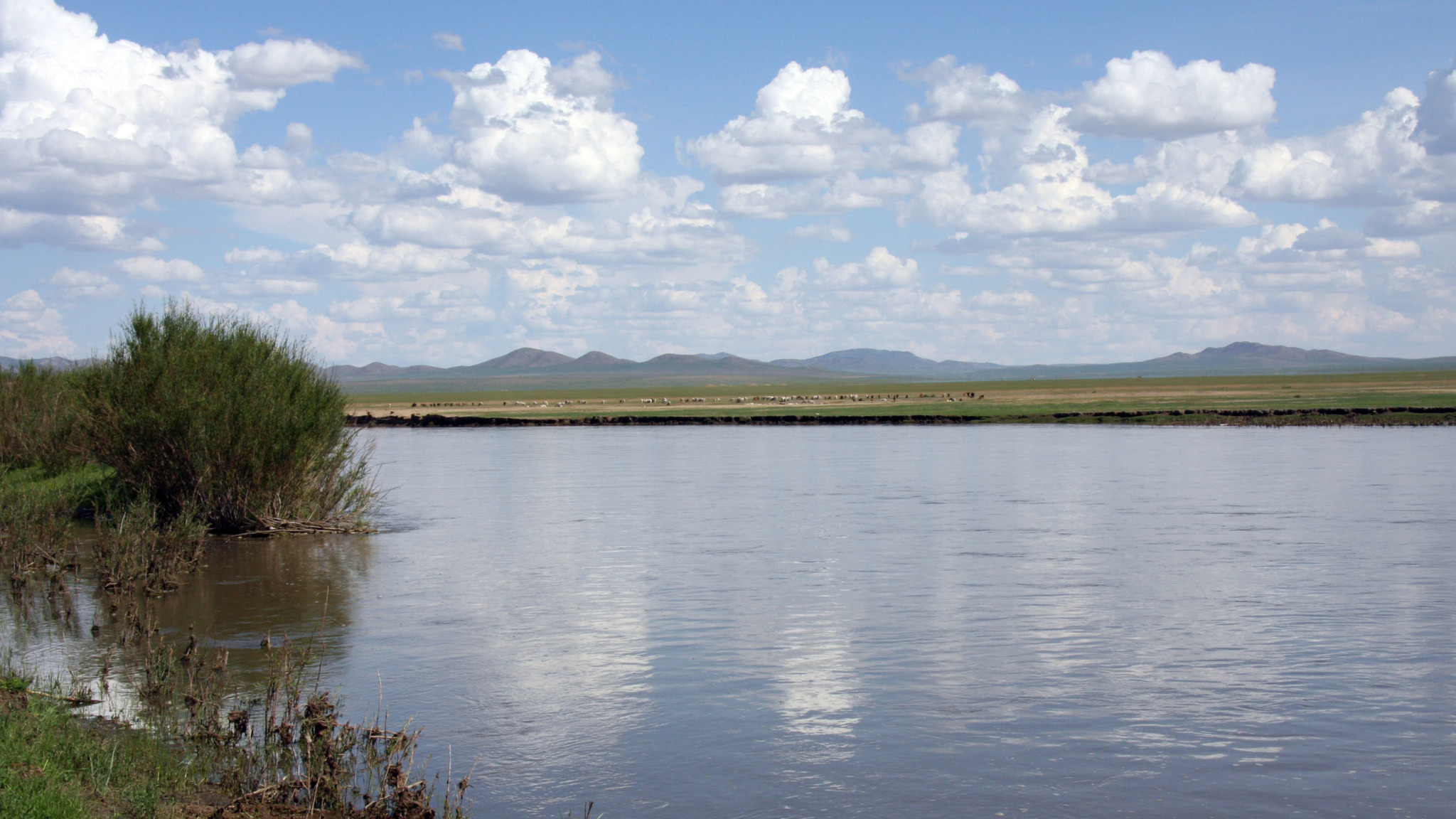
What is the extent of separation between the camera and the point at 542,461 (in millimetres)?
46469

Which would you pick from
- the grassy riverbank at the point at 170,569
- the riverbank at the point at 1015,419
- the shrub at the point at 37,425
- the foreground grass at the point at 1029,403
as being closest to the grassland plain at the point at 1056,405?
the foreground grass at the point at 1029,403

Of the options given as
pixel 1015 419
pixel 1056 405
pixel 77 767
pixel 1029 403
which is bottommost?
pixel 77 767

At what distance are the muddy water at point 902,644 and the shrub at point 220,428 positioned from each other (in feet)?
4.90

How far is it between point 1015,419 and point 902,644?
61.5 m

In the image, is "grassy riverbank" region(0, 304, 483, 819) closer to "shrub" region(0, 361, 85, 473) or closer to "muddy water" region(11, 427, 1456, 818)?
"shrub" region(0, 361, 85, 473)

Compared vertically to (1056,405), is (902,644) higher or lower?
lower

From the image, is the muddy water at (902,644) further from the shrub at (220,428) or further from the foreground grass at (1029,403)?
the foreground grass at (1029,403)

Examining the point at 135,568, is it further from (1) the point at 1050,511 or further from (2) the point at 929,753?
(1) the point at 1050,511

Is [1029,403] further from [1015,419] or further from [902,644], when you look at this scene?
[902,644]

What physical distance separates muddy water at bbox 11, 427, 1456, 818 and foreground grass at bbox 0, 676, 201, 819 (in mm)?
2114

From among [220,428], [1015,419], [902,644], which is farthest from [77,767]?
[1015,419]

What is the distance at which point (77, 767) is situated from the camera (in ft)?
27.9

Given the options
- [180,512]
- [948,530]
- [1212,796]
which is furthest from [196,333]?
[1212,796]

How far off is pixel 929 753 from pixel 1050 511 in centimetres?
1794
